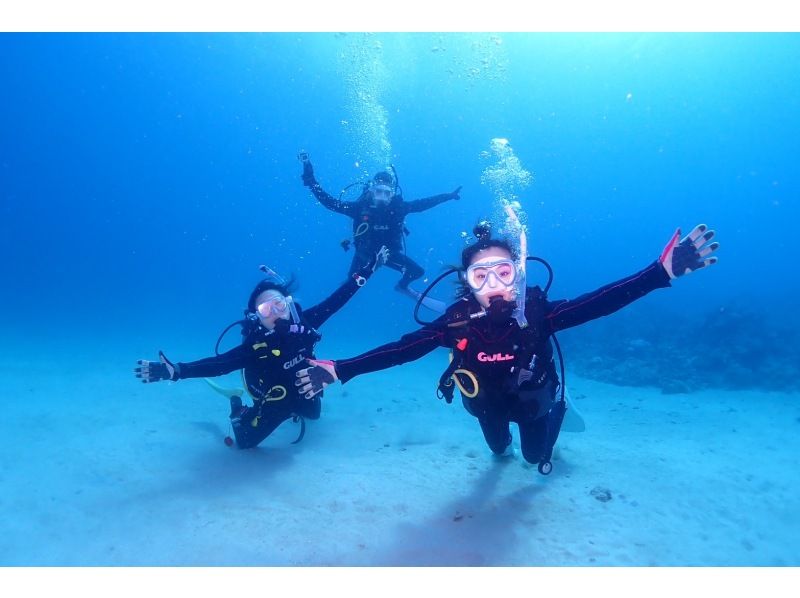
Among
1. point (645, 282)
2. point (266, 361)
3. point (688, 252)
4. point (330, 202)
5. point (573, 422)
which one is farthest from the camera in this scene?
point (330, 202)

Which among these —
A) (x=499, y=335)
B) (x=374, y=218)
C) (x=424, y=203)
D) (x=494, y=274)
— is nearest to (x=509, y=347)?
(x=499, y=335)

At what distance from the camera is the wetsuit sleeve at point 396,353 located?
4488 mm

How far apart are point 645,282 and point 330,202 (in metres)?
7.91

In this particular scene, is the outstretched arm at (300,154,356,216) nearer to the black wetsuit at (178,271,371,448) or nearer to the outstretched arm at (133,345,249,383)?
the black wetsuit at (178,271,371,448)

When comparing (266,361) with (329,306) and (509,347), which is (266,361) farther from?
(509,347)

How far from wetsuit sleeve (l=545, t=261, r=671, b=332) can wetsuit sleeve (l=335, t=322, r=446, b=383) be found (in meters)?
1.17

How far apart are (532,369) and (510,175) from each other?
16.9 meters

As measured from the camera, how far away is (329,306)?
690 cm

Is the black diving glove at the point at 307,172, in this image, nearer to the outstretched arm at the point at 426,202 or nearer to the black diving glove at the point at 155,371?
the outstretched arm at the point at 426,202

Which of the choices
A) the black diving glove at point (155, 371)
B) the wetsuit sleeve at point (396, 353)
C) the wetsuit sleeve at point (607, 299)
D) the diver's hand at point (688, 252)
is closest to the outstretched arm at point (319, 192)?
the black diving glove at point (155, 371)

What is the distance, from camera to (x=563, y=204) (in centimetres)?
13275

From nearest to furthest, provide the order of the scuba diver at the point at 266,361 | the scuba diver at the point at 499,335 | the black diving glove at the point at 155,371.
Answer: the scuba diver at the point at 499,335 → the black diving glove at the point at 155,371 → the scuba diver at the point at 266,361
